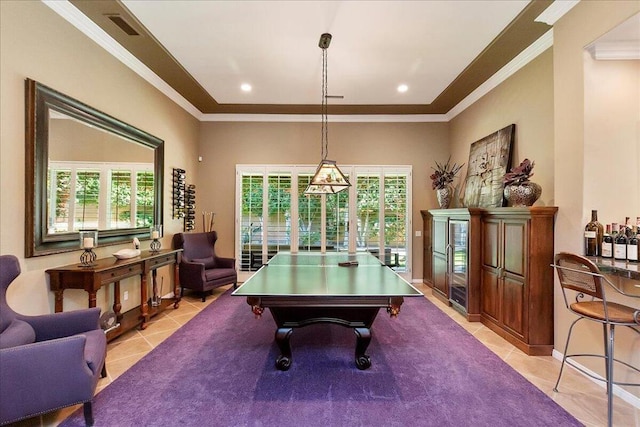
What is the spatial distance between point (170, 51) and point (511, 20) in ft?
13.1

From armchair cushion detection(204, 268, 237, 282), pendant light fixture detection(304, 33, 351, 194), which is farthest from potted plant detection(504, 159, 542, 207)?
armchair cushion detection(204, 268, 237, 282)

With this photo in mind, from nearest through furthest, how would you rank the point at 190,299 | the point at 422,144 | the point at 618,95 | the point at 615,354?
the point at 615,354 < the point at 618,95 < the point at 190,299 < the point at 422,144

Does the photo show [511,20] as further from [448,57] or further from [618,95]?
[618,95]

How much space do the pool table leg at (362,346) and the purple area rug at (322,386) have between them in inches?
2.7

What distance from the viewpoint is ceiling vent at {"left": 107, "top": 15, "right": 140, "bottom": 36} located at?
3100 millimetres

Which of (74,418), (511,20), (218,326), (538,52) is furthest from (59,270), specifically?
(538,52)

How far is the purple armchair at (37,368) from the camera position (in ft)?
5.74

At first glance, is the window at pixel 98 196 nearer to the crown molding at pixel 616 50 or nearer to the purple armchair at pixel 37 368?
the purple armchair at pixel 37 368

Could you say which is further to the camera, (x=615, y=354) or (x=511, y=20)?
(x=511, y=20)

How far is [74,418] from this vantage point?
211cm

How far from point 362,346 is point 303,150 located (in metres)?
4.39

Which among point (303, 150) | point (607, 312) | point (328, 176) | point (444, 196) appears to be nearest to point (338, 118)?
point (303, 150)

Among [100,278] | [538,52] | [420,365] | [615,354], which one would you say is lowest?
[420,365]

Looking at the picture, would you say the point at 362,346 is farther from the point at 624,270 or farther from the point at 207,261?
the point at 207,261
